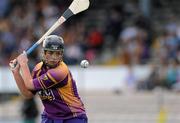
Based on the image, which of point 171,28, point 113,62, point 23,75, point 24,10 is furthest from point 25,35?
point 23,75

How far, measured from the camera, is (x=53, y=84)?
8.96 m

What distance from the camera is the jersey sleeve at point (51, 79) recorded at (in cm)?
893

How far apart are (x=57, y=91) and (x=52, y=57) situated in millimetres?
413

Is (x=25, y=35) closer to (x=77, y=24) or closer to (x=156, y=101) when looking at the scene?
(x=77, y=24)

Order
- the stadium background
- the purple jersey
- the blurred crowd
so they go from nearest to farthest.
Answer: the purple jersey
the stadium background
the blurred crowd

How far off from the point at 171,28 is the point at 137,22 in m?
0.90

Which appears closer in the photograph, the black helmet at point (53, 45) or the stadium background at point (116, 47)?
the black helmet at point (53, 45)

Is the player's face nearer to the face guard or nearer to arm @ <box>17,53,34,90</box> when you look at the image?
the face guard

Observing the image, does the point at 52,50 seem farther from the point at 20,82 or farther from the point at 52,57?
the point at 20,82

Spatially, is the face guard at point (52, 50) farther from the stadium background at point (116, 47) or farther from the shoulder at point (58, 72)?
the stadium background at point (116, 47)

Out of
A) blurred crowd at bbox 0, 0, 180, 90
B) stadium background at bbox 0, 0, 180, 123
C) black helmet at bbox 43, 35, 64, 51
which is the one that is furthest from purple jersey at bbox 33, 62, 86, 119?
blurred crowd at bbox 0, 0, 180, 90

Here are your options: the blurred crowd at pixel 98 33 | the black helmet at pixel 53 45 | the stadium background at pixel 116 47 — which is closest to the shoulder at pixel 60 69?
the black helmet at pixel 53 45

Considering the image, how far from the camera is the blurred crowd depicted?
1755cm

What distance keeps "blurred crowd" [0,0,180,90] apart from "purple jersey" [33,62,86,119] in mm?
7633
